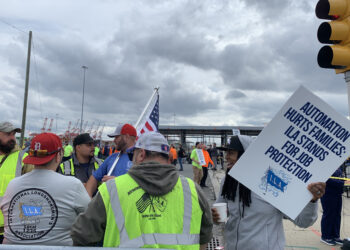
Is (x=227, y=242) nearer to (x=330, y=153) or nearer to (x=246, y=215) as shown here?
(x=246, y=215)

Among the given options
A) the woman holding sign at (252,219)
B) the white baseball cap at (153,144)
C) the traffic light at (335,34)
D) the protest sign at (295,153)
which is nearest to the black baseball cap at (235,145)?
the woman holding sign at (252,219)

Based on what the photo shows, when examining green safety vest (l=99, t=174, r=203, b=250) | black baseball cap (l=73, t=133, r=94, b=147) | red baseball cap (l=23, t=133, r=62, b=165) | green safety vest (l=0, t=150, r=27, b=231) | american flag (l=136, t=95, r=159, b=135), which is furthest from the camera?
american flag (l=136, t=95, r=159, b=135)

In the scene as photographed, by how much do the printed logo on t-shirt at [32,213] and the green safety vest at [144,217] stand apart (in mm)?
645

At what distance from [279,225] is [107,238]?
1378mm

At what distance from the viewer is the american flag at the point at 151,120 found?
4.36 meters

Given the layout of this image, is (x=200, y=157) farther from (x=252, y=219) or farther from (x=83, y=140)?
(x=252, y=219)

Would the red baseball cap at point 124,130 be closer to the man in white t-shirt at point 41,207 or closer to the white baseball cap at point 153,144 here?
the man in white t-shirt at point 41,207

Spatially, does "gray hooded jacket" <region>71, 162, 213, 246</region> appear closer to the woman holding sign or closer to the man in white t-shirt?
the man in white t-shirt

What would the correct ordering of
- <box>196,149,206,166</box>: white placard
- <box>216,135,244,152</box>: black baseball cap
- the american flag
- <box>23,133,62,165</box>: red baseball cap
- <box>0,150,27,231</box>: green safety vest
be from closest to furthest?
<box>23,133,62,165</box>: red baseball cap, <box>216,135,244,152</box>: black baseball cap, <box>0,150,27,231</box>: green safety vest, the american flag, <box>196,149,206,166</box>: white placard

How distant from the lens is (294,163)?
2090 millimetres

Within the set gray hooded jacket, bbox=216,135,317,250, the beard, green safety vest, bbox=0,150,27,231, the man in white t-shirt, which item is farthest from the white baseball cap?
the beard

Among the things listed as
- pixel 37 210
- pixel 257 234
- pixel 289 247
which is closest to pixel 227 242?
pixel 257 234

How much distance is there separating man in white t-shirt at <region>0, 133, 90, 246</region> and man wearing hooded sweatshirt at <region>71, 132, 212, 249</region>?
0.50m

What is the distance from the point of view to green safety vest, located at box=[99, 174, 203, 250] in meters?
1.68
